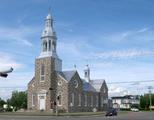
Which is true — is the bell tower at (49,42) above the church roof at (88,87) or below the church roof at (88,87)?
above

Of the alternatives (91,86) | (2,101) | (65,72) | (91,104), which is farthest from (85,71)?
(2,101)

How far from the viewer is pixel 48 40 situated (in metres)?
80.7

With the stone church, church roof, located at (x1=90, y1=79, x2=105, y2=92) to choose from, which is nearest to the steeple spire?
the stone church

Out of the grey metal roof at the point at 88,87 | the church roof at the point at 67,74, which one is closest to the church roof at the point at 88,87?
the grey metal roof at the point at 88,87

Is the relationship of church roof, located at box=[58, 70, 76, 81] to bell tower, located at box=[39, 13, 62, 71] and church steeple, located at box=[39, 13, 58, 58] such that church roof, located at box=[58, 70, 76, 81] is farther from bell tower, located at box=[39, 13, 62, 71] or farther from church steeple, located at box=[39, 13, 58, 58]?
church steeple, located at box=[39, 13, 58, 58]

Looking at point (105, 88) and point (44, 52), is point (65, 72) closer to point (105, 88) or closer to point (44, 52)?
point (44, 52)

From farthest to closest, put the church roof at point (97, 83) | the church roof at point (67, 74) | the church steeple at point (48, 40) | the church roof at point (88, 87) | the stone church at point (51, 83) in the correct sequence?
the church roof at point (97, 83), the church roof at point (88, 87), the church roof at point (67, 74), the church steeple at point (48, 40), the stone church at point (51, 83)

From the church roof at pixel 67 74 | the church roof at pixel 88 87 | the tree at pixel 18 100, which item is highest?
the church roof at pixel 67 74

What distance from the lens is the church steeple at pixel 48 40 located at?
8075 cm

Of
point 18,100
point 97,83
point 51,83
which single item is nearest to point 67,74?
point 51,83

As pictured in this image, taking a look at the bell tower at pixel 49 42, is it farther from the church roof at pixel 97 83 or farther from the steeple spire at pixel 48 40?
the church roof at pixel 97 83

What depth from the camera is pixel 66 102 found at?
7925 cm

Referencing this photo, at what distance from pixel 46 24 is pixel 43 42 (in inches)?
173

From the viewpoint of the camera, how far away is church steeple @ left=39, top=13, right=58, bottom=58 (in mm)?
80750
